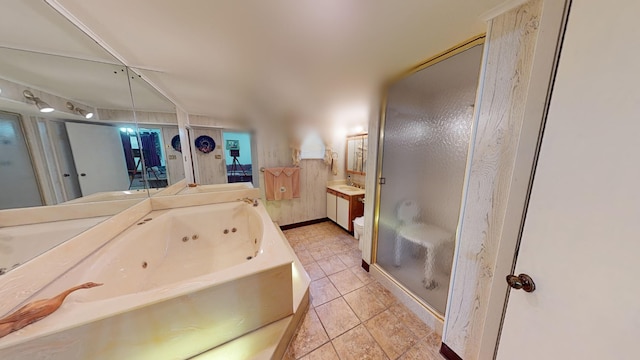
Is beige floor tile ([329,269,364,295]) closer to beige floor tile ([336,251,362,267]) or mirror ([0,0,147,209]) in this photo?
beige floor tile ([336,251,362,267])

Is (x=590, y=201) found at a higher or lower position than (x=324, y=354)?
higher

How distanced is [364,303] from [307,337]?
57 centimetres

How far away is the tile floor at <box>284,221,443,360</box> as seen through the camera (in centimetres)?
119

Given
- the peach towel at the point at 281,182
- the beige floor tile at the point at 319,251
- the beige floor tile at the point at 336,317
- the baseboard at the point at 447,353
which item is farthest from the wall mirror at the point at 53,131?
the baseboard at the point at 447,353

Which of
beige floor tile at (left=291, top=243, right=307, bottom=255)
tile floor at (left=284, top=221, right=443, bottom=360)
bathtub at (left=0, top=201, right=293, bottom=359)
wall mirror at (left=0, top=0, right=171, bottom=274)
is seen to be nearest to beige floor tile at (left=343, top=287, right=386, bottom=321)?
tile floor at (left=284, top=221, right=443, bottom=360)

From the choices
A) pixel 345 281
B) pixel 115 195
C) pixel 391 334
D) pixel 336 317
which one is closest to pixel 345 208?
pixel 345 281

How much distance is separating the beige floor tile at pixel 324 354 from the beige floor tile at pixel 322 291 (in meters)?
0.36

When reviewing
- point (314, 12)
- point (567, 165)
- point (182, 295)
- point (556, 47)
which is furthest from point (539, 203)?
point (182, 295)

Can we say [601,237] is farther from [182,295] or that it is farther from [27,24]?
[27,24]

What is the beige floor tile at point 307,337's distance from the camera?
1.18m

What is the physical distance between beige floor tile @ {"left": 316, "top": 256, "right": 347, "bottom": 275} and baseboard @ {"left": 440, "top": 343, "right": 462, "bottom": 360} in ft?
3.36

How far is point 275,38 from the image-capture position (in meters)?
1.06

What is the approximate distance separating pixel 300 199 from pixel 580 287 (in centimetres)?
285

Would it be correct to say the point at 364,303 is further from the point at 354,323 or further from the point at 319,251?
the point at 319,251
